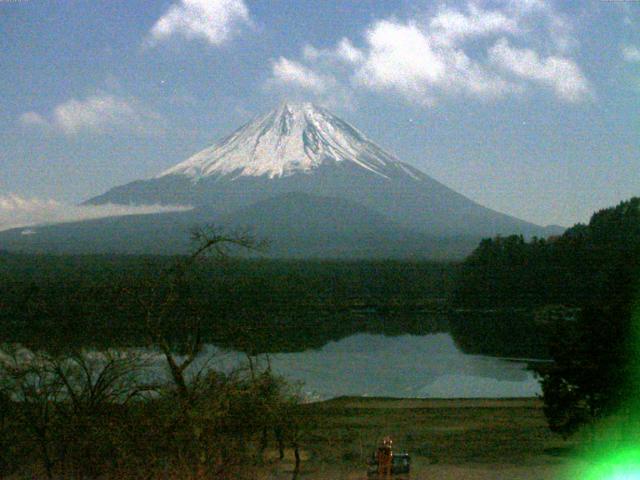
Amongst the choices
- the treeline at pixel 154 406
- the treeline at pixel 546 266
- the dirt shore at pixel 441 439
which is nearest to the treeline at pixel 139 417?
the treeline at pixel 154 406

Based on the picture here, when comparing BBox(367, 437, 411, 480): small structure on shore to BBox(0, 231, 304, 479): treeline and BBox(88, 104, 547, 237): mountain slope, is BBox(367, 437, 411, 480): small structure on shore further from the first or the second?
BBox(88, 104, 547, 237): mountain slope

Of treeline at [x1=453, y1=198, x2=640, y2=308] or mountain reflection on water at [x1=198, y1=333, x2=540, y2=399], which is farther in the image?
treeline at [x1=453, y1=198, x2=640, y2=308]

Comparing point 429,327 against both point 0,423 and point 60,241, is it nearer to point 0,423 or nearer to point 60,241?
point 0,423

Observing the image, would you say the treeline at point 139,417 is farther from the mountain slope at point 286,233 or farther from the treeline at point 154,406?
the mountain slope at point 286,233

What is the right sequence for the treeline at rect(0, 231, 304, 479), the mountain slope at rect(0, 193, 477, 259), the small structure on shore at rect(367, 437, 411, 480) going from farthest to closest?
the mountain slope at rect(0, 193, 477, 259), the small structure on shore at rect(367, 437, 411, 480), the treeline at rect(0, 231, 304, 479)

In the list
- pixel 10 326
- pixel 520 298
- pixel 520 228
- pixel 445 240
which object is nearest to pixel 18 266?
pixel 520 298

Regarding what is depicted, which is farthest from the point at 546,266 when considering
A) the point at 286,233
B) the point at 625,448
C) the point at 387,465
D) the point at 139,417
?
the point at 286,233

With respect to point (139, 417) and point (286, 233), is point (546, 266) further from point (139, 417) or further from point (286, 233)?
point (286, 233)

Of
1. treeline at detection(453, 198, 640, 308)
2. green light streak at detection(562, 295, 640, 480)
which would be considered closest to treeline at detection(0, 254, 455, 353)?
treeline at detection(453, 198, 640, 308)

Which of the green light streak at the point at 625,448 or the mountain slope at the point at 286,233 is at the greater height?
the mountain slope at the point at 286,233
